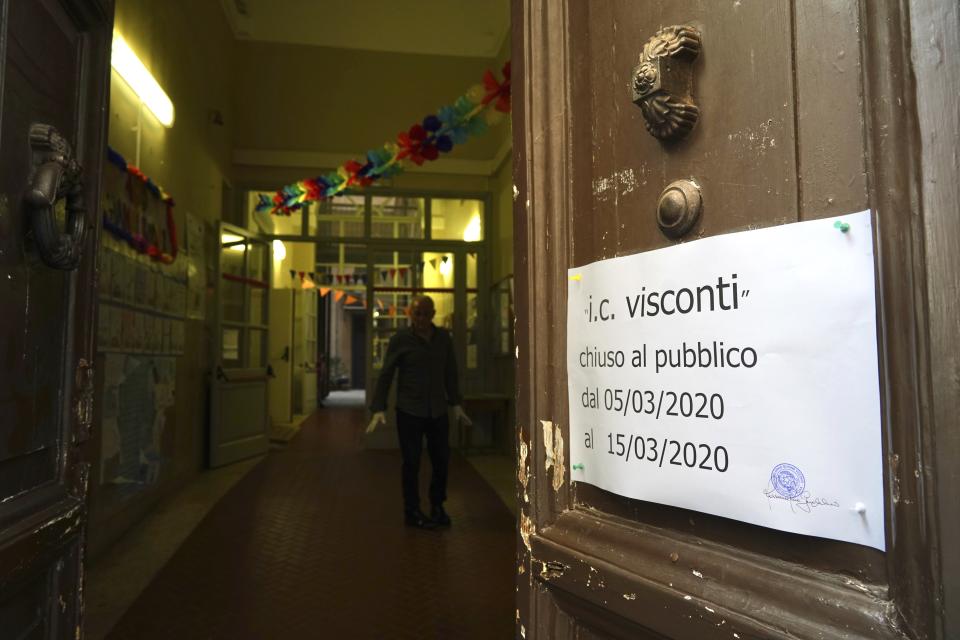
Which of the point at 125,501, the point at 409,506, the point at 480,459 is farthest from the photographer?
the point at 480,459

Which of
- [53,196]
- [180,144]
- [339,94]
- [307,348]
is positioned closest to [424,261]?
[339,94]

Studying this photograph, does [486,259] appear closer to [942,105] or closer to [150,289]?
[150,289]

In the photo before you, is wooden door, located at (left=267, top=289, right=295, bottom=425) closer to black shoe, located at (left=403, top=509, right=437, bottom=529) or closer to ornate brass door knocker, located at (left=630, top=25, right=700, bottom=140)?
black shoe, located at (left=403, top=509, right=437, bottom=529)

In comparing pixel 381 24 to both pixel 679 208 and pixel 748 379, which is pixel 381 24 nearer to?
pixel 679 208

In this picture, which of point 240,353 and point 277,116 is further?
point 277,116

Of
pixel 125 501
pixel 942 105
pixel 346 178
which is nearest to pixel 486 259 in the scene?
pixel 346 178

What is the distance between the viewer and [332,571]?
314cm

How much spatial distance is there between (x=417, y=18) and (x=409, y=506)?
17.0ft

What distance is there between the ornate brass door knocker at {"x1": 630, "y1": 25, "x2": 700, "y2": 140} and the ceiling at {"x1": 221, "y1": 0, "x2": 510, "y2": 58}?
6.18 m

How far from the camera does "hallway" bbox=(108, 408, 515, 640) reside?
2541mm

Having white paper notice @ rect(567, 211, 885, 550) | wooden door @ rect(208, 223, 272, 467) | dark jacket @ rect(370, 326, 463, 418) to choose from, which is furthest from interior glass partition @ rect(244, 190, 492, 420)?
white paper notice @ rect(567, 211, 885, 550)

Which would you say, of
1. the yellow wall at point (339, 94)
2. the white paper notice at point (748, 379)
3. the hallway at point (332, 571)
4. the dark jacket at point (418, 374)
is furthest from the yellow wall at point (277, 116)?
the white paper notice at point (748, 379)

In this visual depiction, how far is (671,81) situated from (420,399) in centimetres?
323

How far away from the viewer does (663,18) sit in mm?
869
